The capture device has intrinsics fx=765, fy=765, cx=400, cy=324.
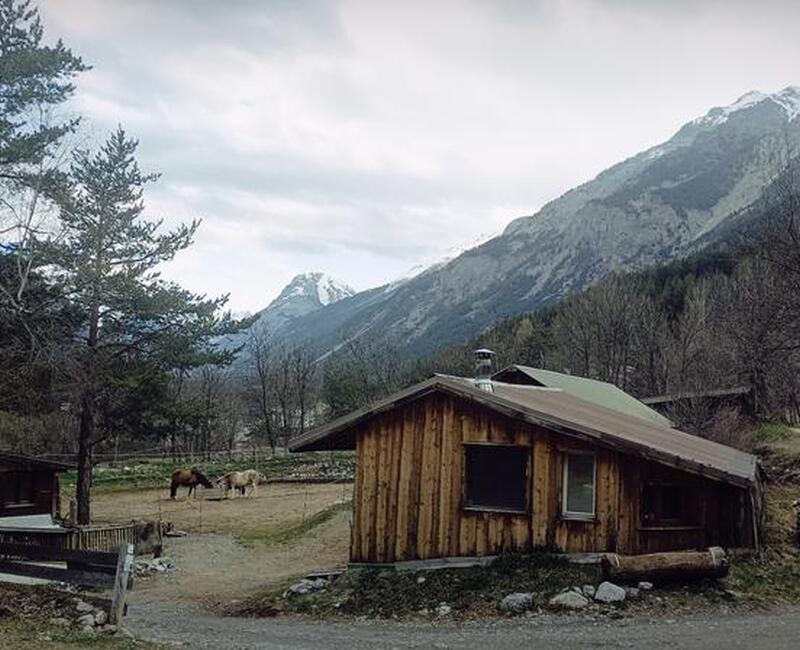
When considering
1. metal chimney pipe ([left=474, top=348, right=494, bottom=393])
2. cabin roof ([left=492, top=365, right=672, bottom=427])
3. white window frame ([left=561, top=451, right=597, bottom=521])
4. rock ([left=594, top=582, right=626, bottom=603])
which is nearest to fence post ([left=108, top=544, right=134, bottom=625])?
rock ([left=594, top=582, right=626, bottom=603])

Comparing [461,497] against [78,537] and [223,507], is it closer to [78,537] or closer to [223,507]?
[78,537]

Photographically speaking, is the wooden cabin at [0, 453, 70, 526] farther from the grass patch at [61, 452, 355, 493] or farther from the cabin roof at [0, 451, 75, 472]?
the grass patch at [61, 452, 355, 493]

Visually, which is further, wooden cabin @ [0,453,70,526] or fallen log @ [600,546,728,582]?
wooden cabin @ [0,453,70,526]

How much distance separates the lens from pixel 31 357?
21.1 m

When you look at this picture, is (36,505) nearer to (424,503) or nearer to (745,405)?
(424,503)

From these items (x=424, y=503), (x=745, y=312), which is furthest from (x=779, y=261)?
(x=424, y=503)

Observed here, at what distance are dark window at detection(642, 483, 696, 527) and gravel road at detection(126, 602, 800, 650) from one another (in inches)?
120

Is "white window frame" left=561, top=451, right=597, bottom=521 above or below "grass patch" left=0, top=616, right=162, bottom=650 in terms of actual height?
above

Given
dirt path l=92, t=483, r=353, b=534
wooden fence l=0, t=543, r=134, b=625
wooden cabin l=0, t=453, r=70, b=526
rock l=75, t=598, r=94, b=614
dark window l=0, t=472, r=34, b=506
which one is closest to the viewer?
wooden fence l=0, t=543, r=134, b=625

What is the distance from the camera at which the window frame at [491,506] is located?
51.1 ft

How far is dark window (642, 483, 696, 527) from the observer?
15.4 m

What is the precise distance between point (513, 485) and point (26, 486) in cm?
1926

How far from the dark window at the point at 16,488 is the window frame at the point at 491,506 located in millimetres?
18108

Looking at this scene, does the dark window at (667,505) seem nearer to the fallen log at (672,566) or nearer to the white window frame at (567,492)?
the white window frame at (567,492)
